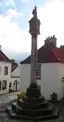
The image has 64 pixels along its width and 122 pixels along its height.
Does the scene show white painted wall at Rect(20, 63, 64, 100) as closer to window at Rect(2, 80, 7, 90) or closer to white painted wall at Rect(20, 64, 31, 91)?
white painted wall at Rect(20, 64, 31, 91)

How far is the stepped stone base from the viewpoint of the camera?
1719 cm

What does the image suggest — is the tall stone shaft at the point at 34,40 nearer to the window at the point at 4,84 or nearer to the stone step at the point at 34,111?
the stone step at the point at 34,111

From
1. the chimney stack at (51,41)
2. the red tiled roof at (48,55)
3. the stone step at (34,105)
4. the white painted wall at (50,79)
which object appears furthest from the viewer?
the chimney stack at (51,41)

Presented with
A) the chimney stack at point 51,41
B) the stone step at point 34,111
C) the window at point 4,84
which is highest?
the chimney stack at point 51,41

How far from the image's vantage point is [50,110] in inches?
699

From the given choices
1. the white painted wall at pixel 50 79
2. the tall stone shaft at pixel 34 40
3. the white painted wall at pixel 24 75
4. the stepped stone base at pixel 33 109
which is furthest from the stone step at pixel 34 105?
the white painted wall at pixel 24 75

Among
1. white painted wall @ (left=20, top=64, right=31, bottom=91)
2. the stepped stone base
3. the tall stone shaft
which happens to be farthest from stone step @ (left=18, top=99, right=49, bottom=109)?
white painted wall @ (left=20, top=64, right=31, bottom=91)

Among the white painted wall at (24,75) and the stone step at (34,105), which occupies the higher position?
the white painted wall at (24,75)

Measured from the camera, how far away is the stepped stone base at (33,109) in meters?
17.2

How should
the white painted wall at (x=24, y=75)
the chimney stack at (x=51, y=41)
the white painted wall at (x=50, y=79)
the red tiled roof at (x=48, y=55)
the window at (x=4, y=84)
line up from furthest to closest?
1. the window at (x=4, y=84)
2. the chimney stack at (x=51, y=41)
3. the white painted wall at (x=24, y=75)
4. the red tiled roof at (x=48, y=55)
5. the white painted wall at (x=50, y=79)

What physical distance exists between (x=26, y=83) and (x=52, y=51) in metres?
6.42

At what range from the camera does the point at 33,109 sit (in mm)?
18031

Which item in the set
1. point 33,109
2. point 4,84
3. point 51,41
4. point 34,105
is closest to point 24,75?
point 51,41

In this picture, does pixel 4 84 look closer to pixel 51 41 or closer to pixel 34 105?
pixel 51 41
